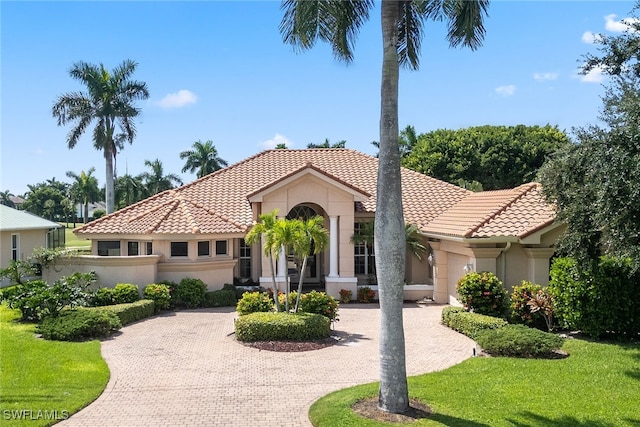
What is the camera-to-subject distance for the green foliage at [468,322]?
1509 cm

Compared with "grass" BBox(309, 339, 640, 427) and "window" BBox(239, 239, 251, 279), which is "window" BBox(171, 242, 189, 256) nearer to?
"window" BBox(239, 239, 251, 279)

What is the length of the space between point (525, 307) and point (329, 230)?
1018cm

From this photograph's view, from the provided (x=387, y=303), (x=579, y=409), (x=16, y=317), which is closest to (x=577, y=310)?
(x=579, y=409)

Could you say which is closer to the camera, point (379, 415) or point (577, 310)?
point (379, 415)

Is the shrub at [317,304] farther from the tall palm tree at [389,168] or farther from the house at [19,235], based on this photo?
the house at [19,235]

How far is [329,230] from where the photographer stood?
79.7ft

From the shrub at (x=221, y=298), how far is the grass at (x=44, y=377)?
715 cm

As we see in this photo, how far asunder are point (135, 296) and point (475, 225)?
1260 centimetres

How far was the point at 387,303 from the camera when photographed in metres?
9.30

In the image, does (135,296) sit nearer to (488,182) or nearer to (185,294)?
(185,294)

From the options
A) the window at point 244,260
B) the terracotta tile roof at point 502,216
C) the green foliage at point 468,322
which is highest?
the terracotta tile roof at point 502,216

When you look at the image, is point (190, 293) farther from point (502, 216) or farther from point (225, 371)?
point (502, 216)

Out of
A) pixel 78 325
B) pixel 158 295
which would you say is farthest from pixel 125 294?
pixel 78 325

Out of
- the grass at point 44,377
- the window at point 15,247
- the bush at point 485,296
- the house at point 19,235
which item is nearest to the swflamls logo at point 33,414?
the grass at point 44,377
